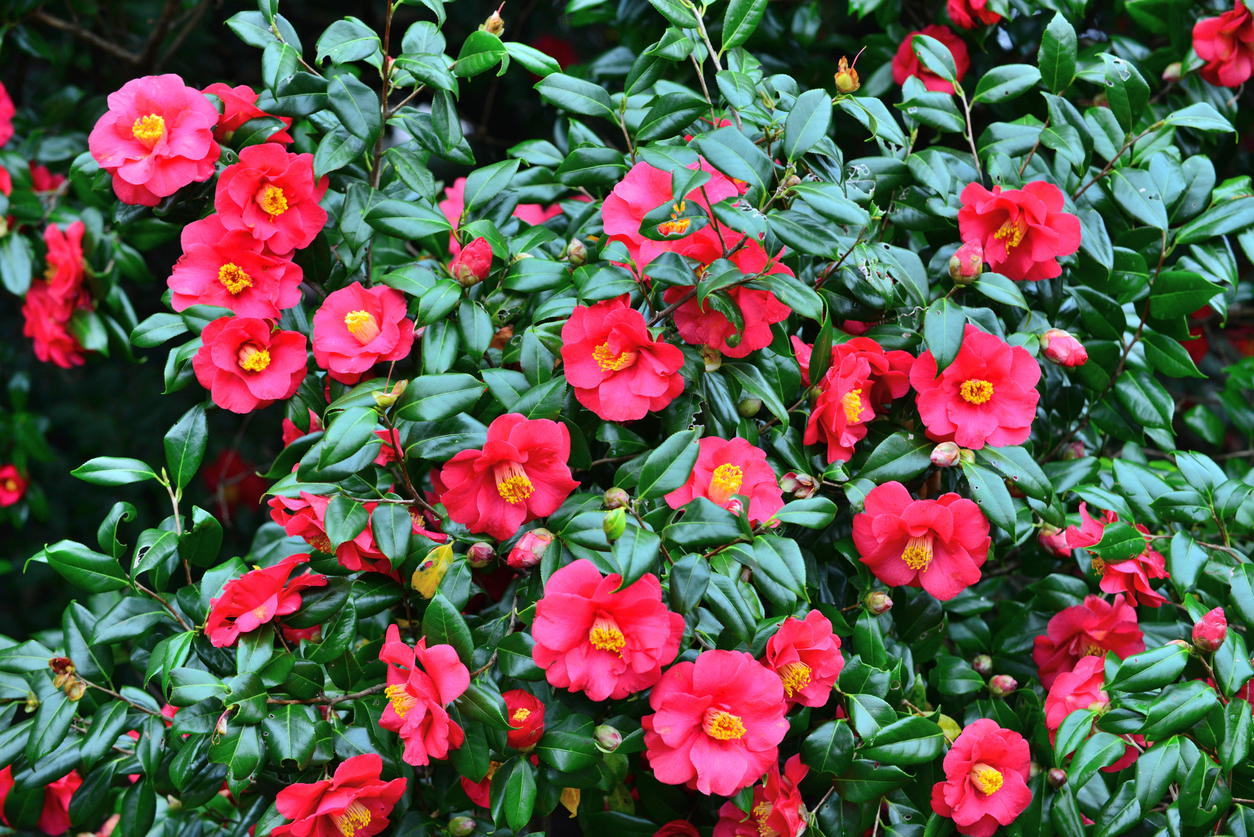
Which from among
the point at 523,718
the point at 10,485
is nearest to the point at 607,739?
the point at 523,718

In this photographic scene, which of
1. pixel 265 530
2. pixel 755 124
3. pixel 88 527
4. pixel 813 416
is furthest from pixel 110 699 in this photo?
pixel 88 527

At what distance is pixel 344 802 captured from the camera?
2.85 feet

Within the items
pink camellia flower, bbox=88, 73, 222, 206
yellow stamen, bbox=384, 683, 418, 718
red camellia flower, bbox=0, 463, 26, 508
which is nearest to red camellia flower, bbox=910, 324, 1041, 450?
yellow stamen, bbox=384, 683, 418, 718

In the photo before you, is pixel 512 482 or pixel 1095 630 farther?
pixel 1095 630

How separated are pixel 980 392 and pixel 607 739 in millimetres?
502

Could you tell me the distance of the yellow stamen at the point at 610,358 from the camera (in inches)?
34.6

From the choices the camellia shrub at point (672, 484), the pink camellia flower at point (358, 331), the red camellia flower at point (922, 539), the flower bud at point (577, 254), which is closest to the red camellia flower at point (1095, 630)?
the camellia shrub at point (672, 484)

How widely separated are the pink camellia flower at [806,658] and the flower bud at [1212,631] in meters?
0.37

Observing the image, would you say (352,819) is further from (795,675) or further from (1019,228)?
(1019,228)

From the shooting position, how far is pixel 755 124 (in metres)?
1.01

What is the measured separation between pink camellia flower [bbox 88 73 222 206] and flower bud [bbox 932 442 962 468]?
2.71 feet

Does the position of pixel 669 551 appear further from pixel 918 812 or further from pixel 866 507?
pixel 918 812

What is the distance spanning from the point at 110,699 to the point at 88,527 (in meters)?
1.59

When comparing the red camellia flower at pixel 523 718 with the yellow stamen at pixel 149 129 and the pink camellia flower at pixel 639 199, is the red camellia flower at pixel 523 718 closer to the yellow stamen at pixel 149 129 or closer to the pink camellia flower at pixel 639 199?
the pink camellia flower at pixel 639 199
